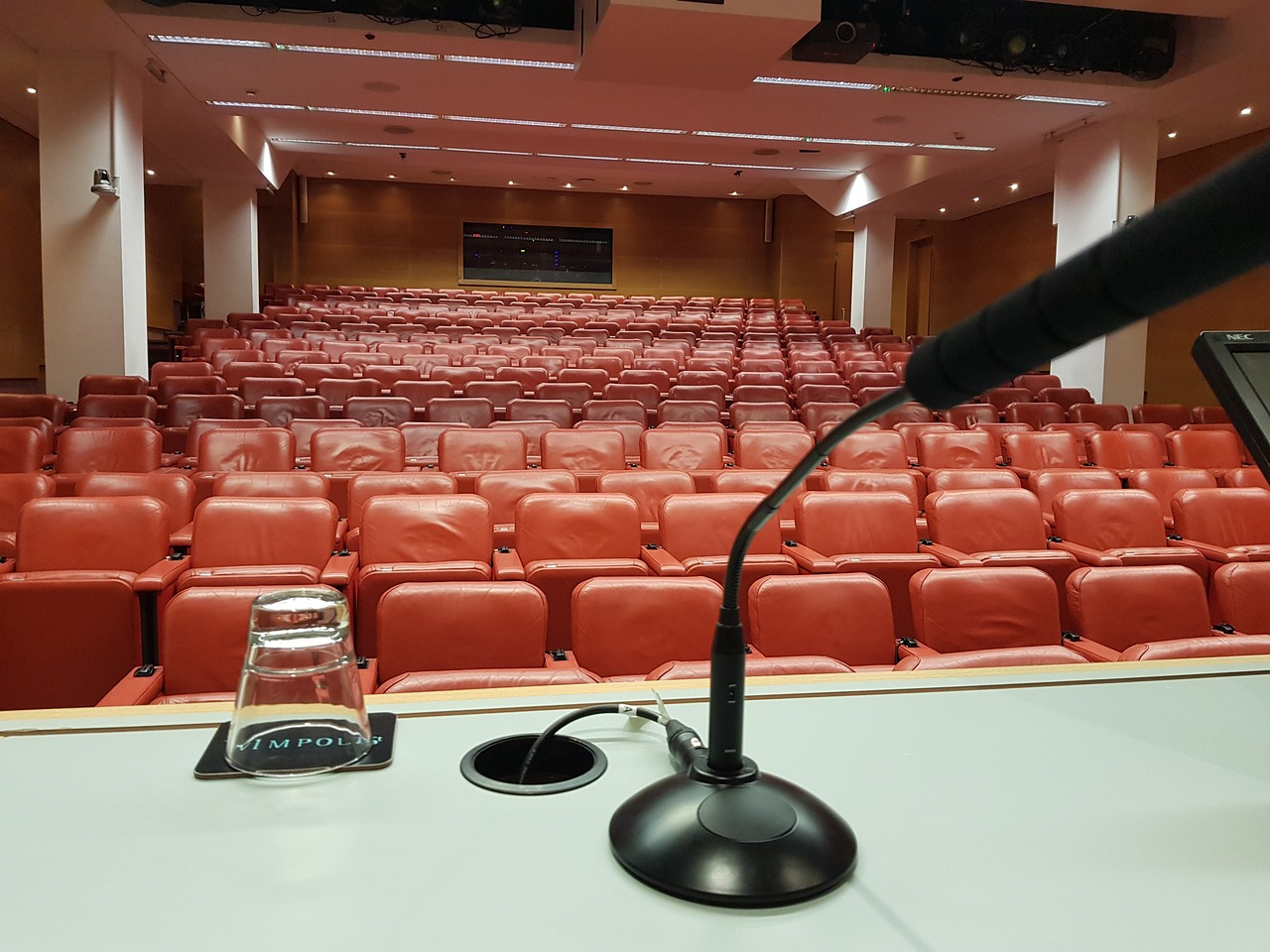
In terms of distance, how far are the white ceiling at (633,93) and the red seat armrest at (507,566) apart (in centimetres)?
461

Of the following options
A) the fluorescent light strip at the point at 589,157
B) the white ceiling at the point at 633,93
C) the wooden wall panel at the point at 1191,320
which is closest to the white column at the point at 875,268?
the white ceiling at the point at 633,93

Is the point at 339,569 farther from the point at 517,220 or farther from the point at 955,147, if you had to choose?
the point at 517,220

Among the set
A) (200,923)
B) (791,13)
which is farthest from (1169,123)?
(200,923)

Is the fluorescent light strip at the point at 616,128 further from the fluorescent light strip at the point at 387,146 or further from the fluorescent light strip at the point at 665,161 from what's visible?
the fluorescent light strip at the point at 387,146

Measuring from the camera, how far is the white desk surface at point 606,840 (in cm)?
59

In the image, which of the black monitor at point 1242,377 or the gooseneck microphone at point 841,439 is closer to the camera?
the gooseneck microphone at point 841,439

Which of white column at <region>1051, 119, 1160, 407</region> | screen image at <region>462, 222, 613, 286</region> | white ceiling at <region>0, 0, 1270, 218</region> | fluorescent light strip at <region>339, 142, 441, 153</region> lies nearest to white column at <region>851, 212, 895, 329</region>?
white ceiling at <region>0, 0, 1270, 218</region>

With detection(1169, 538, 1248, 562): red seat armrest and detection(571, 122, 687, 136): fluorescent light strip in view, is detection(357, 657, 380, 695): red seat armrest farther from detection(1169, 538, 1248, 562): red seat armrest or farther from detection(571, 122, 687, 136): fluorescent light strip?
detection(571, 122, 687, 136): fluorescent light strip

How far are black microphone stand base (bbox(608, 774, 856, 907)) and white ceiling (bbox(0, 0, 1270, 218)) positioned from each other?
620 cm

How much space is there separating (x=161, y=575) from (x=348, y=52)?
20.5 feet

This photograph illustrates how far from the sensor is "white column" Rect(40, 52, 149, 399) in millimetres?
6715

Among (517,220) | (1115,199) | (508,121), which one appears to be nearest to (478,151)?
(508,121)

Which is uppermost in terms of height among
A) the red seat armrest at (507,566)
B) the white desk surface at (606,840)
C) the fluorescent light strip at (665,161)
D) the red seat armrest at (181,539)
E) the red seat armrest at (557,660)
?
the fluorescent light strip at (665,161)

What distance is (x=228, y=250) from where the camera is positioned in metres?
11.1
